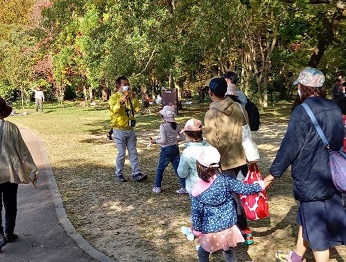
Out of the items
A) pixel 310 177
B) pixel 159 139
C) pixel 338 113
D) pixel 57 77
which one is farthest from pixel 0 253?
pixel 57 77

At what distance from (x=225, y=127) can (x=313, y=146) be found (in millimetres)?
1202

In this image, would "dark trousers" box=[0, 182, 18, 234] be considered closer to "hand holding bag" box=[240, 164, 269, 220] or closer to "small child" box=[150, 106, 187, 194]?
"small child" box=[150, 106, 187, 194]

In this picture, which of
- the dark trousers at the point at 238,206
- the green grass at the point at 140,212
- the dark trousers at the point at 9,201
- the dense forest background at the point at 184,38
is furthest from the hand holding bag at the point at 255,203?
the dense forest background at the point at 184,38

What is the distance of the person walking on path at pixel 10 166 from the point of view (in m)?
4.96

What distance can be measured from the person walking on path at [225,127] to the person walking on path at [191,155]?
241 millimetres

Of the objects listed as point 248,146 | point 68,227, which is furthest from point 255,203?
point 68,227

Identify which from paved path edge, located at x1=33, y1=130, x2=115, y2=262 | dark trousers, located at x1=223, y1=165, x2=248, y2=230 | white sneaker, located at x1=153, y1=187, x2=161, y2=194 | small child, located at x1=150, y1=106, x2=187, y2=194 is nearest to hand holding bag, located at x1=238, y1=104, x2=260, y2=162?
dark trousers, located at x1=223, y1=165, x2=248, y2=230

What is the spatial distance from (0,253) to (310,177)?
348 cm

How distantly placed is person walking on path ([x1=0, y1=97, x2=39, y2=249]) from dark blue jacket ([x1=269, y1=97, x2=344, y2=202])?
10.1 feet

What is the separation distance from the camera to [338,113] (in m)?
3.47

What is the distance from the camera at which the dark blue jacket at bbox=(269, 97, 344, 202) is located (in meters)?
3.40

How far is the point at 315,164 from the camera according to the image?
343 cm

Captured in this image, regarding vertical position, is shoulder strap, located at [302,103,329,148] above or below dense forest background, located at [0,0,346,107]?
below

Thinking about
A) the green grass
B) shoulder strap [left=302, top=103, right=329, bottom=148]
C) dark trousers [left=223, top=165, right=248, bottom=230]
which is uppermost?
shoulder strap [left=302, top=103, right=329, bottom=148]
